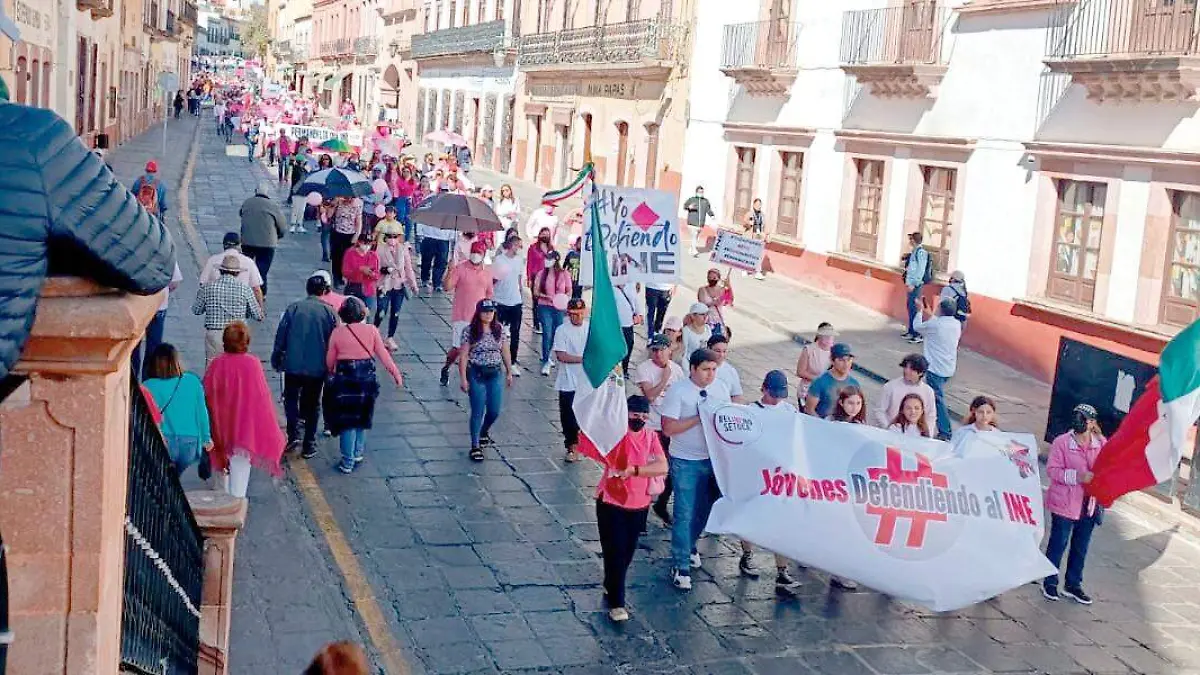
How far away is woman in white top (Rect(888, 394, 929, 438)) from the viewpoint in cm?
981

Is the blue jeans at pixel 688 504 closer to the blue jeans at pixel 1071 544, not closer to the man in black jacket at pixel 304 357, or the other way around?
the blue jeans at pixel 1071 544

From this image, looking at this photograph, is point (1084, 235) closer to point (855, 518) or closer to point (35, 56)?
point (855, 518)

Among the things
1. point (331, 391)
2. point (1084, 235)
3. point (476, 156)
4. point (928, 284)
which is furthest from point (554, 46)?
point (331, 391)

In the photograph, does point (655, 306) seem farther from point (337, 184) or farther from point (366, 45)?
point (366, 45)

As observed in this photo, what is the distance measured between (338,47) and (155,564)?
8576 centimetres

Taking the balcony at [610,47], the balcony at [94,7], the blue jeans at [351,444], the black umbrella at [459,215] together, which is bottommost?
the blue jeans at [351,444]

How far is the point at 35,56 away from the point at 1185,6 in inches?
736

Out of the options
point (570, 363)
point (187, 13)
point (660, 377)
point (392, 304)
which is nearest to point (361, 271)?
point (392, 304)

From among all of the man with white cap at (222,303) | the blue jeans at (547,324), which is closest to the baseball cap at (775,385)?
the man with white cap at (222,303)

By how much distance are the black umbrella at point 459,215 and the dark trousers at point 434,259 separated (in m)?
2.96

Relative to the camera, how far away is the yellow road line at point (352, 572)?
750 cm

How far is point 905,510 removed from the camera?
8.80 m

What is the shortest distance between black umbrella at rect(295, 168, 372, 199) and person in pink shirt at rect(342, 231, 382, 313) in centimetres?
449

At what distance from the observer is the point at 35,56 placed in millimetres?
23828
